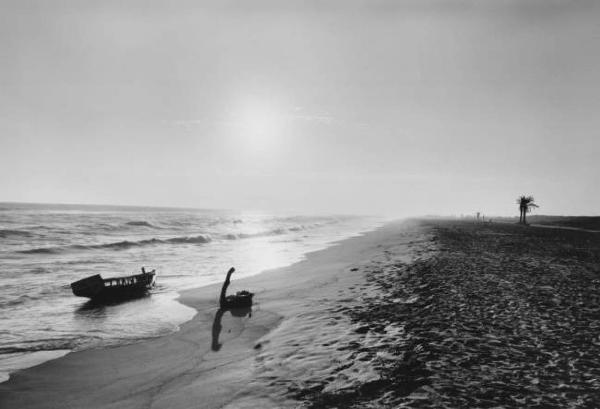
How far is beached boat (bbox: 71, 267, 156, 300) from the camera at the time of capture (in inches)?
795

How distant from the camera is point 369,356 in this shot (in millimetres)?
9742

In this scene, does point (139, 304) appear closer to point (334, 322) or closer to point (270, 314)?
point (270, 314)

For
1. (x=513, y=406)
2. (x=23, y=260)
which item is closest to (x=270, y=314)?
(x=513, y=406)

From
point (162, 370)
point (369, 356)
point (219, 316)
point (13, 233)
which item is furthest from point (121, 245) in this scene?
point (369, 356)

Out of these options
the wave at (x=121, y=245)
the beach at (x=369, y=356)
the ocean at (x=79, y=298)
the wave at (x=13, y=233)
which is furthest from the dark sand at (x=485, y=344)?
the wave at (x=13, y=233)

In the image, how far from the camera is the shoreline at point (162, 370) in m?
9.19

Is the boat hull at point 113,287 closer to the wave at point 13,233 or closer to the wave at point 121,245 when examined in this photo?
the wave at point 121,245

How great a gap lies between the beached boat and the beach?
635cm

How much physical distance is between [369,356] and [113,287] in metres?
17.9

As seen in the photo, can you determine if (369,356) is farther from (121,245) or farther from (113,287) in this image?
(121,245)

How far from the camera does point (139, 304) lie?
20531 mm

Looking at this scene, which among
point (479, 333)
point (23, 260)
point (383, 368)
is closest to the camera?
point (383, 368)

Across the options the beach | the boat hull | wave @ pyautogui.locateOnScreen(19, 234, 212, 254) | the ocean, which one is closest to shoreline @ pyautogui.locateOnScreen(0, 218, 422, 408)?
the beach

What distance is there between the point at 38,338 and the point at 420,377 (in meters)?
14.6
